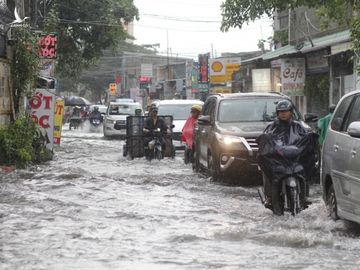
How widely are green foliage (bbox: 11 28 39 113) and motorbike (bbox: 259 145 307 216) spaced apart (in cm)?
948

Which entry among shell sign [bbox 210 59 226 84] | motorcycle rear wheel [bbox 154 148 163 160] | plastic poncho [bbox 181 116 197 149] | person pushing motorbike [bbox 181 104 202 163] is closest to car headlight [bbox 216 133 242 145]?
person pushing motorbike [bbox 181 104 202 163]

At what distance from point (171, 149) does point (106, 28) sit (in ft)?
39.4

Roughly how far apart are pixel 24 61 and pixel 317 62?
11552mm

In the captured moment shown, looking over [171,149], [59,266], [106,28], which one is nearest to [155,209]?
[59,266]

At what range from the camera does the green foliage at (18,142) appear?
15.3 m

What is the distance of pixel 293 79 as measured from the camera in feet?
68.6

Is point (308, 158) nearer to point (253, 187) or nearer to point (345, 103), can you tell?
point (345, 103)

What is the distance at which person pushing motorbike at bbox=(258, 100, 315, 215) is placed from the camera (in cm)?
841

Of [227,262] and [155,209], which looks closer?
[227,262]

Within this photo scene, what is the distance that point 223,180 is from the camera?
43.0 ft

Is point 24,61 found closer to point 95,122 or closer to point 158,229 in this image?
point 158,229

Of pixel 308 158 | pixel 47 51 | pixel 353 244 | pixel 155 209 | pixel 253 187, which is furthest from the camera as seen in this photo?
pixel 47 51

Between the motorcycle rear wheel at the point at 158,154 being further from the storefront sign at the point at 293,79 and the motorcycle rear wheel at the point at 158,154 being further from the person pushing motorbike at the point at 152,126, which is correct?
the storefront sign at the point at 293,79

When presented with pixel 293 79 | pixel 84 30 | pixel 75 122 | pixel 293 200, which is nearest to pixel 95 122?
pixel 75 122
